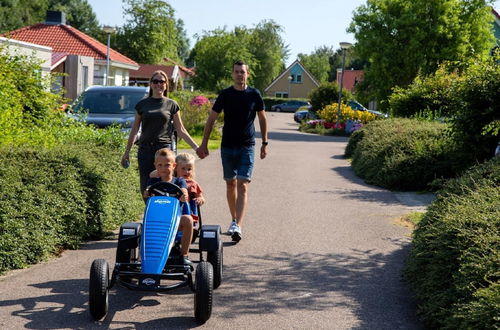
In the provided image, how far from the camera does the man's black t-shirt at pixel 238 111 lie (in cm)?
816

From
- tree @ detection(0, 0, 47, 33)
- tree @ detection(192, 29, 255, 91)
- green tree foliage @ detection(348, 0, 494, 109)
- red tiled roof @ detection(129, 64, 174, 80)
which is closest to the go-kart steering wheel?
green tree foliage @ detection(348, 0, 494, 109)

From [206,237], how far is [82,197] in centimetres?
211

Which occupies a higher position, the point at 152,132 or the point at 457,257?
the point at 152,132

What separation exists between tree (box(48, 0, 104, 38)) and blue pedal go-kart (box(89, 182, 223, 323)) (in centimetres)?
8148

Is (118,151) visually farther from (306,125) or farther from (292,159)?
(306,125)

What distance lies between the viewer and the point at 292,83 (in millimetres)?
107000

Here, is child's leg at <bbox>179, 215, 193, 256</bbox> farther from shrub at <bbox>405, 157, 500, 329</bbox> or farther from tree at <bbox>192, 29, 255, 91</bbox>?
tree at <bbox>192, 29, 255, 91</bbox>

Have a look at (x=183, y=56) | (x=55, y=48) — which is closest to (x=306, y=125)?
(x=55, y=48)

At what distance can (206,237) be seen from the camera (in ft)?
20.0

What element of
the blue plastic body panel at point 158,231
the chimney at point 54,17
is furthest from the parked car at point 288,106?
the blue plastic body panel at point 158,231

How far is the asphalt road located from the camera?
532cm

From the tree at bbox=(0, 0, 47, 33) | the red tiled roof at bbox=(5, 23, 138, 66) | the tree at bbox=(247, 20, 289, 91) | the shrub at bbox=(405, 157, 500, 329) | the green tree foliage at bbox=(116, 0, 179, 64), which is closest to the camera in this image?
→ the shrub at bbox=(405, 157, 500, 329)

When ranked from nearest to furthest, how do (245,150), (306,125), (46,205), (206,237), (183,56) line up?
1. (206,237)
2. (46,205)
3. (245,150)
4. (306,125)
5. (183,56)

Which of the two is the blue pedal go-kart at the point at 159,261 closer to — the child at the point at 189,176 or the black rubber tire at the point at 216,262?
the black rubber tire at the point at 216,262
